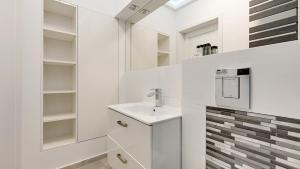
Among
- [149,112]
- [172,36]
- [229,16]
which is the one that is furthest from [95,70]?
[229,16]

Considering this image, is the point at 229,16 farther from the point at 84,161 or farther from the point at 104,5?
the point at 84,161

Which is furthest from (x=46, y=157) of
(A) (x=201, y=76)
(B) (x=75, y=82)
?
(A) (x=201, y=76)

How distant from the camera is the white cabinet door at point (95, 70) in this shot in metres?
1.59

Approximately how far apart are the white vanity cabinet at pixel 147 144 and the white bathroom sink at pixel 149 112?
25mm

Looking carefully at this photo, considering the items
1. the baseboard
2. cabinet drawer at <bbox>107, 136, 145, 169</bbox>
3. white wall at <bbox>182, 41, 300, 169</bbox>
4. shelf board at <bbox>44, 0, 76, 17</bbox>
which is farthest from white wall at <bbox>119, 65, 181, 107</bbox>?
shelf board at <bbox>44, 0, 76, 17</bbox>

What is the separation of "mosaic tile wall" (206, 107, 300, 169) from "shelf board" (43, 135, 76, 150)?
56.5 inches

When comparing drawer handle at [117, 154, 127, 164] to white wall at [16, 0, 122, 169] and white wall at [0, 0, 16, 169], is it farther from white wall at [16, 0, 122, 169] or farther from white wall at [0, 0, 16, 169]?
white wall at [0, 0, 16, 169]

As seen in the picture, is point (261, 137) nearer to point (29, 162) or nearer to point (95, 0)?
point (29, 162)

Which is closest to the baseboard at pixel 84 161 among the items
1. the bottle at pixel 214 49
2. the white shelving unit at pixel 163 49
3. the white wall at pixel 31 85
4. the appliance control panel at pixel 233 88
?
the white wall at pixel 31 85

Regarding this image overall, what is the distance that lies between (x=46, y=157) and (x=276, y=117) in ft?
6.06

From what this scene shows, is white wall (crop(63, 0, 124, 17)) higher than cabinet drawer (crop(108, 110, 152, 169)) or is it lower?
higher

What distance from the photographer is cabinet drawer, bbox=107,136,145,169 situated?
97cm

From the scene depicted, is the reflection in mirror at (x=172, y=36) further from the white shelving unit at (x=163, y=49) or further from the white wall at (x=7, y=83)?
the white wall at (x=7, y=83)

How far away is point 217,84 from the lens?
758mm
